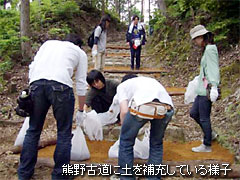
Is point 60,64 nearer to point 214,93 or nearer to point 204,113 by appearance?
point 214,93

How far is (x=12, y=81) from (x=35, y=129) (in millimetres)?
4623

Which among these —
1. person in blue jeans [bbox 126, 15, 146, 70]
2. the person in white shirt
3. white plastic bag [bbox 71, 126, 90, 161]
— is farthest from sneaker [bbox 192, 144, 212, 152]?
person in blue jeans [bbox 126, 15, 146, 70]

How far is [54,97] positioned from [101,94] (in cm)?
178

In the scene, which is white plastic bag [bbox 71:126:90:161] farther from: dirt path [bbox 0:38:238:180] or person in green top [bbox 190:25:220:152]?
person in green top [bbox 190:25:220:152]

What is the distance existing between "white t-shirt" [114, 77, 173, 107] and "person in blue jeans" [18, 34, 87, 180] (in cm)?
60

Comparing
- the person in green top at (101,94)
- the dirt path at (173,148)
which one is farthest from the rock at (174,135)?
the person in green top at (101,94)

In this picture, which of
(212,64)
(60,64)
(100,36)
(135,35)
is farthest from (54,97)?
(135,35)

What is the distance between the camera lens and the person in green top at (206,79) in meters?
3.92

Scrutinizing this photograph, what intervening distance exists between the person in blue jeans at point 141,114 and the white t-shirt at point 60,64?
0.56 meters

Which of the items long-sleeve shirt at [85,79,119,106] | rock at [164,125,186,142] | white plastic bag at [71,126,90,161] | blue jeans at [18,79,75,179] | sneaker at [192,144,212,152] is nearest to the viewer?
blue jeans at [18,79,75,179]

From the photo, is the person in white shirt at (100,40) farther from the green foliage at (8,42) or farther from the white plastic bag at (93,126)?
the white plastic bag at (93,126)

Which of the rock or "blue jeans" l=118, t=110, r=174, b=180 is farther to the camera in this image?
the rock

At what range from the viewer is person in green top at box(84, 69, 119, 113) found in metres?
4.63

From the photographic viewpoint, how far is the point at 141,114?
299cm
